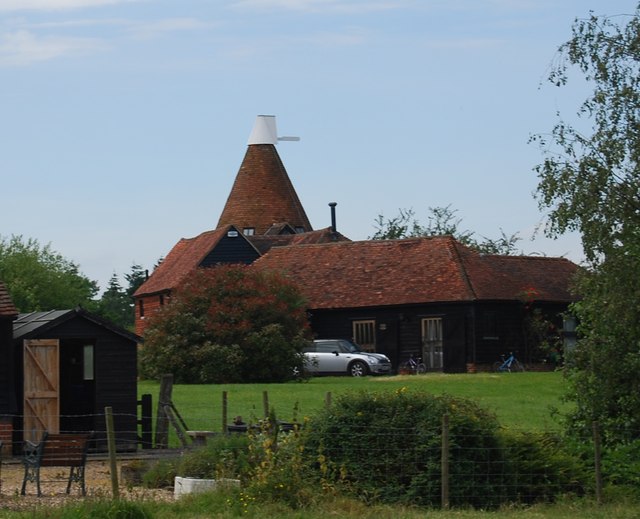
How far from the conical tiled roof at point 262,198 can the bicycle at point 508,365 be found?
27956mm

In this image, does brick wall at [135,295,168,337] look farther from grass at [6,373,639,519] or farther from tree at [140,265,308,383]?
grass at [6,373,639,519]

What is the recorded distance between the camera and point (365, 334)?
52969mm

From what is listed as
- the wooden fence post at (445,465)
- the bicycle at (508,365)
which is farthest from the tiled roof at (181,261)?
the wooden fence post at (445,465)

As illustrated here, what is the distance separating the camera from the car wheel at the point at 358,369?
4806 cm

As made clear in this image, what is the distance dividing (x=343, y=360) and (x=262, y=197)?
30.2 meters

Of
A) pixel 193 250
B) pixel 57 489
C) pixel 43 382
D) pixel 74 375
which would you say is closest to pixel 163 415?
pixel 74 375

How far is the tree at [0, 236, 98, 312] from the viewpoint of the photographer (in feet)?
234

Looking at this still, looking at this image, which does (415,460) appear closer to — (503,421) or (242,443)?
(242,443)

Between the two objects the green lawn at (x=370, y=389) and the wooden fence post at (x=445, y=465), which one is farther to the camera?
the green lawn at (x=370, y=389)

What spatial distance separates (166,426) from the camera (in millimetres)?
27969

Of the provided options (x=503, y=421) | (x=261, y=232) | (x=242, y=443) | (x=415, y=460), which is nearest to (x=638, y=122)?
(x=415, y=460)

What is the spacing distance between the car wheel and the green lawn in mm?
1233

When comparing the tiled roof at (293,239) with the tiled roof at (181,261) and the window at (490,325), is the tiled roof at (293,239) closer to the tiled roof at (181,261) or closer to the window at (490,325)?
the tiled roof at (181,261)

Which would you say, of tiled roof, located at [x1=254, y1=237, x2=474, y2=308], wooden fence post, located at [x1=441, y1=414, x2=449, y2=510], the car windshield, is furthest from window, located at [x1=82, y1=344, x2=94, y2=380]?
tiled roof, located at [x1=254, y1=237, x2=474, y2=308]
